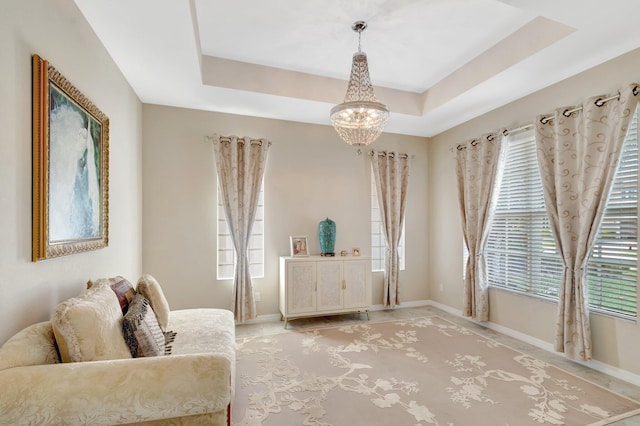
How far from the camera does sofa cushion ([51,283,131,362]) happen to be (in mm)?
1372

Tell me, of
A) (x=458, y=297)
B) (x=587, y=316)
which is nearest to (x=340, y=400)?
(x=587, y=316)

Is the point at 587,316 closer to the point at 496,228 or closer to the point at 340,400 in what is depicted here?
the point at 496,228

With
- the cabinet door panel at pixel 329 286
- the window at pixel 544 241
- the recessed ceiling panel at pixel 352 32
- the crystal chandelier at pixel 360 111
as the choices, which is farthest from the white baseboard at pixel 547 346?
the recessed ceiling panel at pixel 352 32

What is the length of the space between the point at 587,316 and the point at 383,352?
1.85 m

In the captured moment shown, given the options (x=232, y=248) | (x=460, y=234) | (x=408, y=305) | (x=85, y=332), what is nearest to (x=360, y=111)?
(x=85, y=332)

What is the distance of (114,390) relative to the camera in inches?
48.8

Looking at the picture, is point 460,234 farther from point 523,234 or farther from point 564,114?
point 564,114

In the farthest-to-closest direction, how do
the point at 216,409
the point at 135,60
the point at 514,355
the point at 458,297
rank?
the point at 458,297 < the point at 514,355 < the point at 135,60 < the point at 216,409

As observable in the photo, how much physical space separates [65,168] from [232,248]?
7.93 ft

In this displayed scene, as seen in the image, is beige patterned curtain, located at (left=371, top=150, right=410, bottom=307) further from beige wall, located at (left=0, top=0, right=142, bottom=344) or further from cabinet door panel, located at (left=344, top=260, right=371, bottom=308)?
beige wall, located at (left=0, top=0, right=142, bottom=344)

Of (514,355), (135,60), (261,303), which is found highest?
(135,60)

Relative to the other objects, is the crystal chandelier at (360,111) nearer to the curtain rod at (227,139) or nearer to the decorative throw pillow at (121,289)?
the curtain rod at (227,139)

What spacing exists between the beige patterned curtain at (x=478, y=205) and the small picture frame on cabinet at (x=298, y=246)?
214 centimetres

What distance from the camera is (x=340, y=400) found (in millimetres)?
2287
